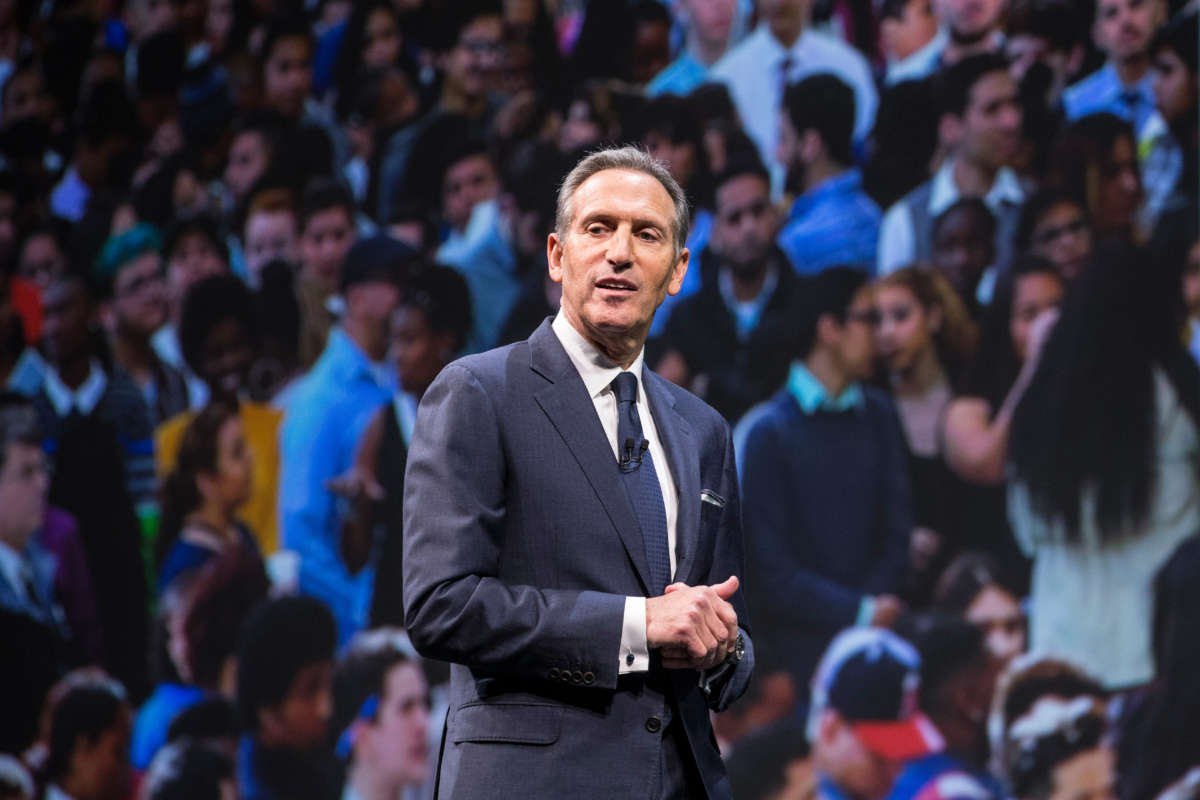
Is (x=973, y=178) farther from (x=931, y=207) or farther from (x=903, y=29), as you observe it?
(x=903, y=29)

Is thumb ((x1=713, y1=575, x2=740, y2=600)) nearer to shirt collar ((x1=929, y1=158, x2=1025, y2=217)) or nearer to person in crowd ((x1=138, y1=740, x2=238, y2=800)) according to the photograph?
shirt collar ((x1=929, y1=158, x2=1025, y2=217))

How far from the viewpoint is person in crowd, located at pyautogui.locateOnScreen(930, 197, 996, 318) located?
13.3 ft

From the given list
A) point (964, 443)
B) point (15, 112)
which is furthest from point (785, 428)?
point (15, 112)

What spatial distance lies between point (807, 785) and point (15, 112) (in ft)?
13.1

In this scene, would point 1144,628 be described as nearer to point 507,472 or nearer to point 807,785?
point 807,785

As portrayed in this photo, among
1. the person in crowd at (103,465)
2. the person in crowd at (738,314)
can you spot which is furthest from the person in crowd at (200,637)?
the person in crowd at (738,314)

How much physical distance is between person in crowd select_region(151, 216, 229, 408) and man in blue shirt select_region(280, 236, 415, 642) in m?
0.52

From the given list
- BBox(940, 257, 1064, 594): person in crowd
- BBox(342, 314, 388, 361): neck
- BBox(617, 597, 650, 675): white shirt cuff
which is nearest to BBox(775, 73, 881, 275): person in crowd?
BBox(940, 257, 1064, 594): person in crowd

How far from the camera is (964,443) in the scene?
159 inches

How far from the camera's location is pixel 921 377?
13.4ft

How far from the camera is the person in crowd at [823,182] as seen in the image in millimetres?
4184

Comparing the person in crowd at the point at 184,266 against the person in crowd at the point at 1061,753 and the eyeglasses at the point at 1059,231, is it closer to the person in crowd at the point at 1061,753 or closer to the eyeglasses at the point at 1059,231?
the eyeglasses at the point at 1059,231

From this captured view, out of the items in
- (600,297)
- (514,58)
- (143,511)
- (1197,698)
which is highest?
(514,58)

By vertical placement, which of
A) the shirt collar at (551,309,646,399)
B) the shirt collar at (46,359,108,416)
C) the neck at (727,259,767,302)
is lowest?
the shirt collar at (46,359,108,416)
